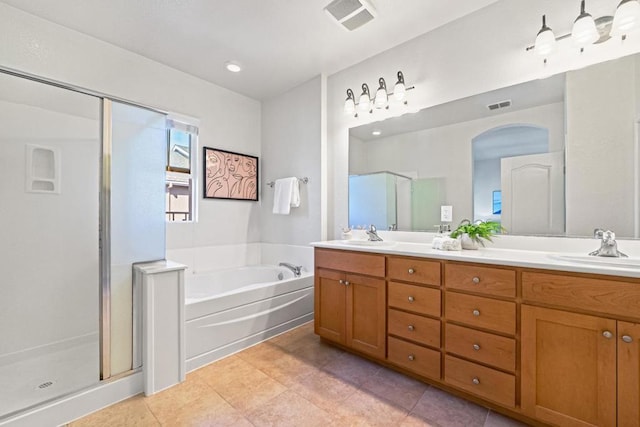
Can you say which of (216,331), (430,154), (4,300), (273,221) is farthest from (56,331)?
(430,154)

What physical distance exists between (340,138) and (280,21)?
1129 millimetres

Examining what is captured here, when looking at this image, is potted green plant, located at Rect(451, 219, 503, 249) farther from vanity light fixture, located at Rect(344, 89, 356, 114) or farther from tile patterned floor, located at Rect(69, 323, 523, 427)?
vanity light fixture, located at Rect(344, 89, 356, 114)

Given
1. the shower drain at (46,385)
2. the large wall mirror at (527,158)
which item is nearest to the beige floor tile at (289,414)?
the shower drain at (46,385)

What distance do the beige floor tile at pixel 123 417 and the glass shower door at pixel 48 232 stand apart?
0.29 meters

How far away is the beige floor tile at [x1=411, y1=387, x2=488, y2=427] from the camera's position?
1.42 meters

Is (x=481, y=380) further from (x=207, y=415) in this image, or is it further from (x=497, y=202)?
(x=207, y=415)

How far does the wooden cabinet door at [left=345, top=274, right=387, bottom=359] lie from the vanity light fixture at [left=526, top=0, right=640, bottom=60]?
5.78 ft

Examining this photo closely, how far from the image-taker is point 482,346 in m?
1.45

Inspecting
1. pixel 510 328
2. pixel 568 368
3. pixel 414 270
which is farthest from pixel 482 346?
pixel 414 270

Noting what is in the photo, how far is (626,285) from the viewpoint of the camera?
110cm

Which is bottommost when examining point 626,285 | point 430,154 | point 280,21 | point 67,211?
point 626,285

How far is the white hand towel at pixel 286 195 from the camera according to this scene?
2988 mm

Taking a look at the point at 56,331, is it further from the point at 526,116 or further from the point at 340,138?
the point at 526,116

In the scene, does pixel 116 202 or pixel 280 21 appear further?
pixel 280 21
